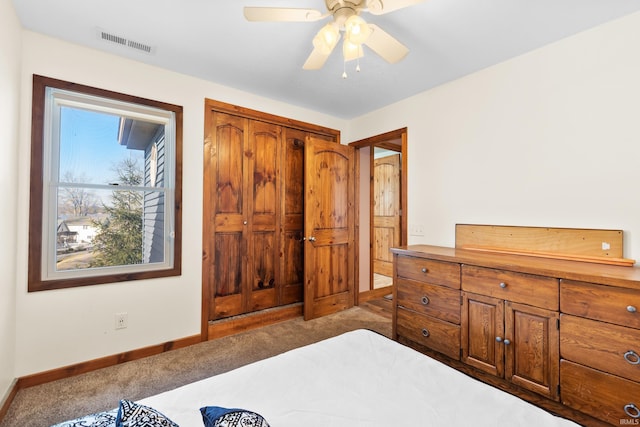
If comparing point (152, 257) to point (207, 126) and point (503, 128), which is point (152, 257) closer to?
point (207, 126)

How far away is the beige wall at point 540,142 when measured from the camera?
1.87 meters

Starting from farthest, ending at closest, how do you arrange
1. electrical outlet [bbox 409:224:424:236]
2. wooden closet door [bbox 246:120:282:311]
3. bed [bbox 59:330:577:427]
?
1. wooden closet door [bbox 246:120:282:311]
2. electrical outlet [bbox 409:224:424:236]
3. bed [bbox 59:330:577:427]

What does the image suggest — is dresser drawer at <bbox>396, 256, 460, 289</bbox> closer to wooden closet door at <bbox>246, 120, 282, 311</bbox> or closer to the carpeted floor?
the carpeted floor

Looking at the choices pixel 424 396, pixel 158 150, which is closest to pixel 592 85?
pixel 424 396

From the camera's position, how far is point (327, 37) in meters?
1.57

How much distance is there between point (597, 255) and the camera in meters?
1.91

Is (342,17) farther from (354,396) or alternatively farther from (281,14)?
(354,396)

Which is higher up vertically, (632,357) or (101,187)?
(101,187)

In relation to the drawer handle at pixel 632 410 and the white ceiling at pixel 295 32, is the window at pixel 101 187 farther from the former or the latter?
the drawer handle at pixel 632 410

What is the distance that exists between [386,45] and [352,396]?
187 cm

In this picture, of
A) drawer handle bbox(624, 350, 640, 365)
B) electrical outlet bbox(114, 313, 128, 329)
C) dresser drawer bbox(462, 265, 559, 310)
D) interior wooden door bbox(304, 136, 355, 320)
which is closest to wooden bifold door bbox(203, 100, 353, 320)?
interior wooden door bbox(304, 136, 355, 320)

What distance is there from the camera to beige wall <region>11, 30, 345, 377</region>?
203 centimetres

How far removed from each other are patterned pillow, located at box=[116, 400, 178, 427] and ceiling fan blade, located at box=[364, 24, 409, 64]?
6.25ft

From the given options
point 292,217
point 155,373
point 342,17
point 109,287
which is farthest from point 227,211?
point 342,17
